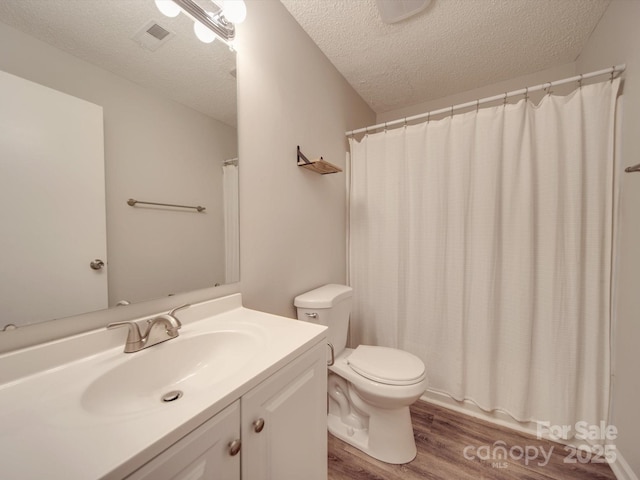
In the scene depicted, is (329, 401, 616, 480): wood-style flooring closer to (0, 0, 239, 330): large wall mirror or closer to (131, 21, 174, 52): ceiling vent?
(0, 0, 239, 330): large wall mirror

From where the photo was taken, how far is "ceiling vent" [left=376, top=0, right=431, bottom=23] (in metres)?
1.25

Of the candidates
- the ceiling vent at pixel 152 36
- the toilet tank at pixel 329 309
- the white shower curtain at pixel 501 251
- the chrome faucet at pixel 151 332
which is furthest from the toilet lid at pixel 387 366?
the ceiling vent at pixel 152 36

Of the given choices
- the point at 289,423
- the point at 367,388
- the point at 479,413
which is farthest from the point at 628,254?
the point at 289,423

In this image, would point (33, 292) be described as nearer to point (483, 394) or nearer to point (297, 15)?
point (297, 15)

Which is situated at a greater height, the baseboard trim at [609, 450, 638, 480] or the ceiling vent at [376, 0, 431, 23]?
the ceiling vent at [376, 0, 431, 23]

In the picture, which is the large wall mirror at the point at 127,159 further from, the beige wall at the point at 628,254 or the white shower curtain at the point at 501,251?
the beige wall at the point at 628,254

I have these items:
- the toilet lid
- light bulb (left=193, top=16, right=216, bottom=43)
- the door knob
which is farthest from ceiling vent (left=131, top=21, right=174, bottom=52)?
the toilet lid

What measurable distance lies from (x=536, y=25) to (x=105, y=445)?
2.44 meters

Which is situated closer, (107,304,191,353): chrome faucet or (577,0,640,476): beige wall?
(107,304,191,353): chrome faucet

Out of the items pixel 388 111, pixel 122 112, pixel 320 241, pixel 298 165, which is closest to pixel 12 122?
pixel 122 112

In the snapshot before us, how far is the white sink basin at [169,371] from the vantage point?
1.97ft

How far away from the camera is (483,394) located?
1.51 m

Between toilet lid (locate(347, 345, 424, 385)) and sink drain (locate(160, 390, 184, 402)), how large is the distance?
88 centimetres

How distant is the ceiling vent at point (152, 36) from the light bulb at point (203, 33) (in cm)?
11
